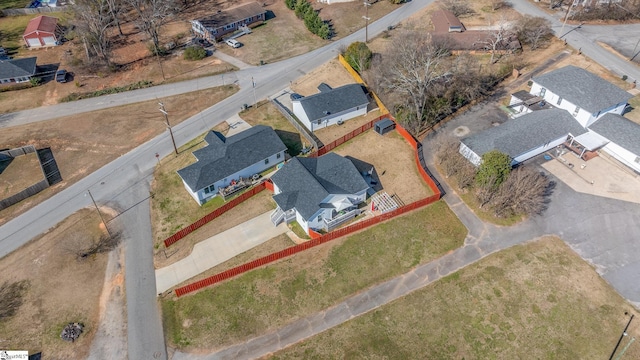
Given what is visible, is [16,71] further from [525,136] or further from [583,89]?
[583,89]

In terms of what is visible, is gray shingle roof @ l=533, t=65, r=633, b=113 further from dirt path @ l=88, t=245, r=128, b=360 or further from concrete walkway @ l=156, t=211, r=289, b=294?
dirt path @ l=88, t=245, r=128, b=360

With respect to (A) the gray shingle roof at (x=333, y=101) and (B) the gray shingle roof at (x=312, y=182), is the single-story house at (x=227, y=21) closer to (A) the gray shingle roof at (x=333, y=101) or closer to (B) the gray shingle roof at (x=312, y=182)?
(A) the gray shingle roof at (x=333, y=101)

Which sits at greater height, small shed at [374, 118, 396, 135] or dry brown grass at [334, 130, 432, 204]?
small shed at [374, 118, 396, 135]

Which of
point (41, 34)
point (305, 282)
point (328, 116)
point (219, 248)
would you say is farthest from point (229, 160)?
point (41, 34)

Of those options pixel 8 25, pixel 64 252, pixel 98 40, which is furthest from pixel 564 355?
pixel 8 25

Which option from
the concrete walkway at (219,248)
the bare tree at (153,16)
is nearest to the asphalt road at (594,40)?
the concrete walkway at (219,248)

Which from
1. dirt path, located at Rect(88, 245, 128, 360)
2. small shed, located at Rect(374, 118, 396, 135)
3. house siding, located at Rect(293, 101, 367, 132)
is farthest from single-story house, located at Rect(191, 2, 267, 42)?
dirt path, located at Rect(88, 245, 128, 360)
